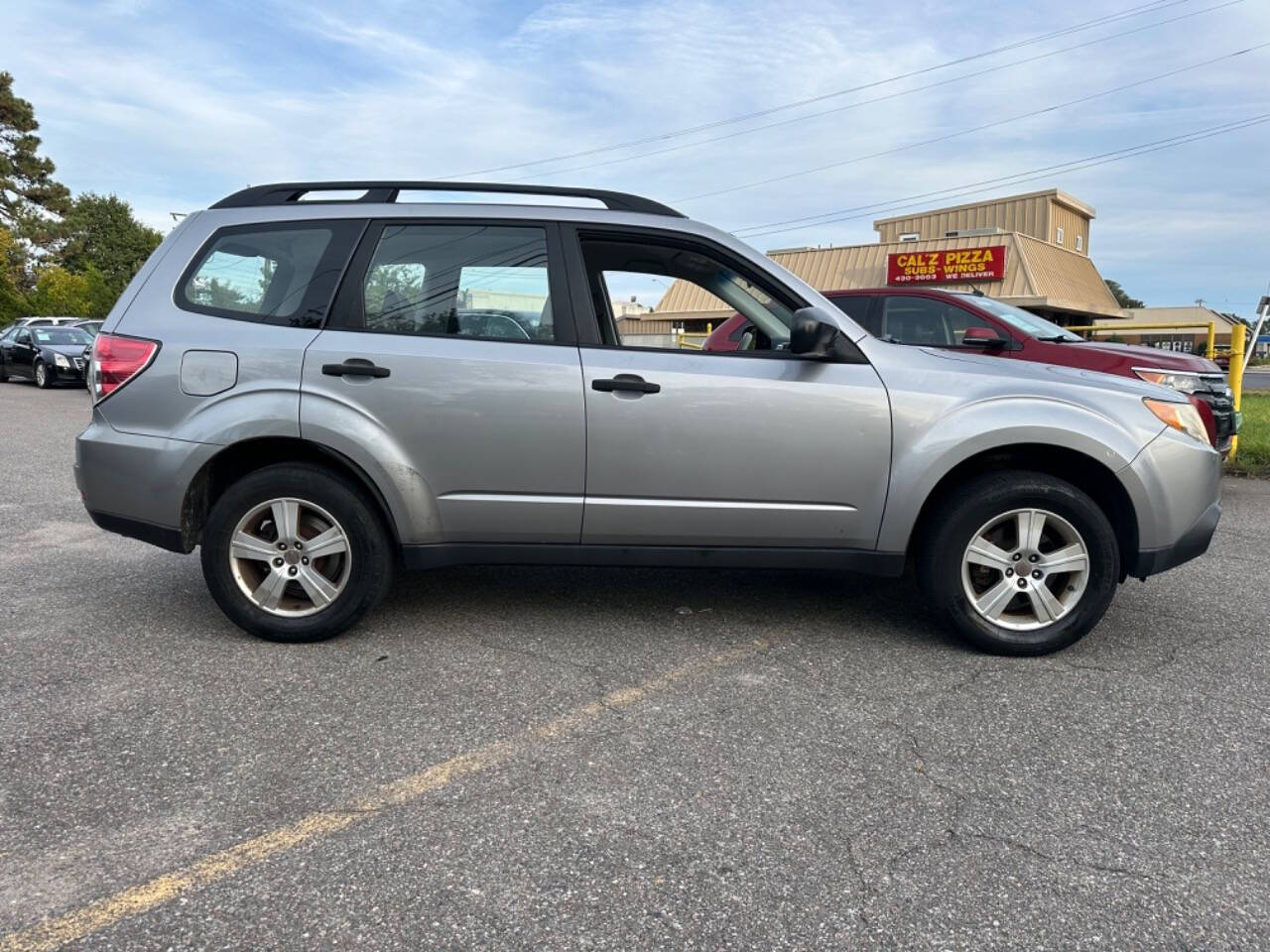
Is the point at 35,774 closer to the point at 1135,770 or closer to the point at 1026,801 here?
the point at 1026,801

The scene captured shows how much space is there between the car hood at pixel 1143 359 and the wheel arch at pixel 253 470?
19.7ft

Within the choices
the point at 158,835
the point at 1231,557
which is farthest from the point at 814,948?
the point at 1231,557

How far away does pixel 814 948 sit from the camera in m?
2.12

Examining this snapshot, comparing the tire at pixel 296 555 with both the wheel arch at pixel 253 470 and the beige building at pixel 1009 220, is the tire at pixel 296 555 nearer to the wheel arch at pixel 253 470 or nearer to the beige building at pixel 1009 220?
the wheel arch at pixel 253 470

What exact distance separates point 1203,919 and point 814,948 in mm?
961

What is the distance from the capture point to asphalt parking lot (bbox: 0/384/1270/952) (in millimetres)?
2236

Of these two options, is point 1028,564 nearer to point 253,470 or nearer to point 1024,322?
point 253,470

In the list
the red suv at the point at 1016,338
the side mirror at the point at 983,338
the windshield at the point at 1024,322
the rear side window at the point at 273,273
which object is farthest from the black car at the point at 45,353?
the side mirror at the point at 983,338

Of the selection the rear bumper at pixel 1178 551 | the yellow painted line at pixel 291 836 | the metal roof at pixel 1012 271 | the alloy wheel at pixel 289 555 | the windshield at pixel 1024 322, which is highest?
the metal roof at pixel 1012 271

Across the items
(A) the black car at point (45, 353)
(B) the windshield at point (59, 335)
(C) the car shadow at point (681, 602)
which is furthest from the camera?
(B) the windshield at point (59, 335)

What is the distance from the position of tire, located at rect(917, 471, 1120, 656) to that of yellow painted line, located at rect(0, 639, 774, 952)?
1354mm

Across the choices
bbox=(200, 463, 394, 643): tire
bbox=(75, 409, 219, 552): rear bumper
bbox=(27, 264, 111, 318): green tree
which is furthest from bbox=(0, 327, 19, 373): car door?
bbox=(200, 463, 394, 643): tire

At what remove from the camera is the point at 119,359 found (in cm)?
400

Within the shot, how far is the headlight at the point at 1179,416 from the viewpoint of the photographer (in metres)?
4.02
